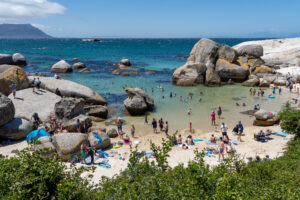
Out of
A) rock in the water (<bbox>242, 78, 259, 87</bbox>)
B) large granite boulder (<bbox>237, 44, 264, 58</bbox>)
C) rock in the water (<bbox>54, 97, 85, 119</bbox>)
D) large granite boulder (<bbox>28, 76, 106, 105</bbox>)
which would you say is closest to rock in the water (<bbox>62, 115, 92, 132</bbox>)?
rock in the water (<bbox>54, 97, 85, 119</bbox>)

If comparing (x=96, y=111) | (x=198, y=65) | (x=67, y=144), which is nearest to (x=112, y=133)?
(x=96, y=111)

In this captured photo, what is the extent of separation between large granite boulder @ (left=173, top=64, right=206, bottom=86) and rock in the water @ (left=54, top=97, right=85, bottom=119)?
20418 millimetres

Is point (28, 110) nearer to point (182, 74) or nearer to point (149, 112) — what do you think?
point (149, 112)

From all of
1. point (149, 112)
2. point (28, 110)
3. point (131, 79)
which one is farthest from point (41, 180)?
point (131, 79)

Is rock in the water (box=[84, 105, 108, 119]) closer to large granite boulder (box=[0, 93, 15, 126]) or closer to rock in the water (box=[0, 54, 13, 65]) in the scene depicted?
large granite boulder (box=[0, 93, 15, 126])

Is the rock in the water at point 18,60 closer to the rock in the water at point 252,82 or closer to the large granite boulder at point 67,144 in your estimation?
the large granite boulder at point 67,144

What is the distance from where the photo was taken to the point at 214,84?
3616 cm

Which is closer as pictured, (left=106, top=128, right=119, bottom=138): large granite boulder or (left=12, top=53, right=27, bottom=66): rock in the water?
(left=106, top=128, right=119, bottom=138): large granite boulder

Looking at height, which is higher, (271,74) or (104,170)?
(271,74)

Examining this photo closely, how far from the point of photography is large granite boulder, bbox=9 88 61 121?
19.7 metres

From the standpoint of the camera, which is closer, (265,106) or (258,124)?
(258,124)

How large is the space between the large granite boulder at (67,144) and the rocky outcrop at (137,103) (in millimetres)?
8675

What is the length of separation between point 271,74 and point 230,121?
882 inches

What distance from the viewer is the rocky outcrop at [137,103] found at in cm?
2283
